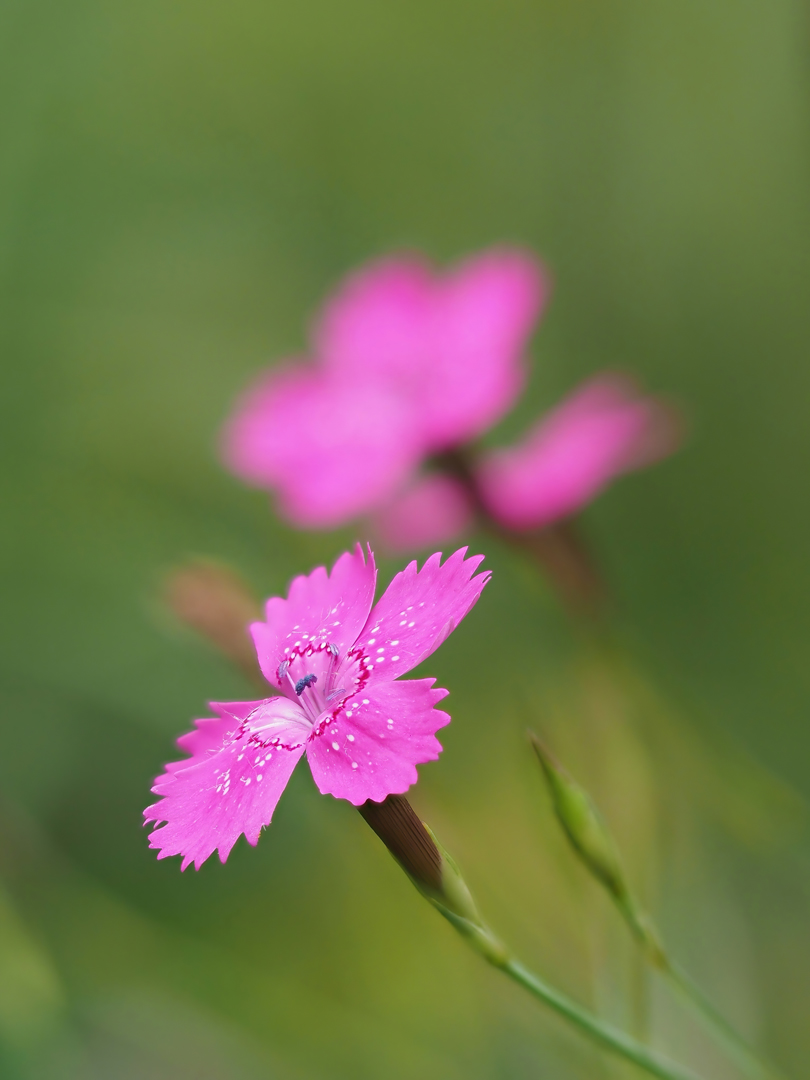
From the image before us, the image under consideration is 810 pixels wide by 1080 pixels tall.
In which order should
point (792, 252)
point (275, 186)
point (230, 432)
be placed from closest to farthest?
point (230, 432)
point (792, 252)
point (275, 186)

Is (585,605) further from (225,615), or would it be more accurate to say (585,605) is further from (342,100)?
(342,100)

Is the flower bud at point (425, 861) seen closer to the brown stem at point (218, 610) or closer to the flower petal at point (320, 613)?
the flower petal at point (320, 613)

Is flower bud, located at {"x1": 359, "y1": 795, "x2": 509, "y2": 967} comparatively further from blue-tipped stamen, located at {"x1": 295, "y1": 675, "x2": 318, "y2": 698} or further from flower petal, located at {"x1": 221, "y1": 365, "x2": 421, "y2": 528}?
flower petal, located at {"x1": 221, "y1": 365, "x2": 421, "y2": 528}

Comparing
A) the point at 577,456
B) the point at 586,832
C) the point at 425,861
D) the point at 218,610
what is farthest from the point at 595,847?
the point at 577,456

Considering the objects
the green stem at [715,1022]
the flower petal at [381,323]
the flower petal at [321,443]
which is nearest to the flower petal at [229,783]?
the green stem at [715,1022]

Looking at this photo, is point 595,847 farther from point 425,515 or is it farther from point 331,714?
point 425,515

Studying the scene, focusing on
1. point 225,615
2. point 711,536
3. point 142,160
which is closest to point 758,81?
point 711,536

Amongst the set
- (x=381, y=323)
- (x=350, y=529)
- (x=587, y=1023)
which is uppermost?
(x=381, y=323)
